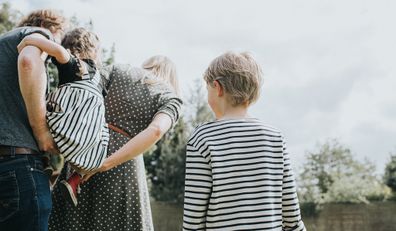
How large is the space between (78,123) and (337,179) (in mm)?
24775

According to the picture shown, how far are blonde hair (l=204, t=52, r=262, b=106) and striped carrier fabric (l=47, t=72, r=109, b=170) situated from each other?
1.82 feet

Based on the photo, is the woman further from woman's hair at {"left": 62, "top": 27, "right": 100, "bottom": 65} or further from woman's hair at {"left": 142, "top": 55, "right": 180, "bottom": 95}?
woman's hair at {"left": 62, "top": 27, "right": 100, "bottom": 65}

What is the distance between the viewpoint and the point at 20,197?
2.17 metres

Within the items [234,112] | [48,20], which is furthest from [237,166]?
[48,20]

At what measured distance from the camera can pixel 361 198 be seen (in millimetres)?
23094

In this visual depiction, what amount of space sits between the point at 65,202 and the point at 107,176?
25cm

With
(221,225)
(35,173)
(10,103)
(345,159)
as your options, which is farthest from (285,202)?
(345,159)

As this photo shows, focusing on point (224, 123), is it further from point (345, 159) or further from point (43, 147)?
point (345, 159)

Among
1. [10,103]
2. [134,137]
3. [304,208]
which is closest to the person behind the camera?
[10,103]

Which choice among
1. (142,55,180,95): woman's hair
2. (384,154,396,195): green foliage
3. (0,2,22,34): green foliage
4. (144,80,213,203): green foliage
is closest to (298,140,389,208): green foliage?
(384,154,396,195): green foliage

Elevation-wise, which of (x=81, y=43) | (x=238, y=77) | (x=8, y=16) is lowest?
(x=238, y=77)

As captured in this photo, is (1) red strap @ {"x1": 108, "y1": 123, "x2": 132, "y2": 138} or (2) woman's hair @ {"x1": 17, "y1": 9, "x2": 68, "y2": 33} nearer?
(2) woman's hair @ {"x1": 17, "y1": 9, "x2": 68, "y2": 33}

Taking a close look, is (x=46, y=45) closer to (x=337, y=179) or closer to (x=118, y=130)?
(x=118, y=130)

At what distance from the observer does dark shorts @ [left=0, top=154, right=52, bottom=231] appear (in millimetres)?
2174
